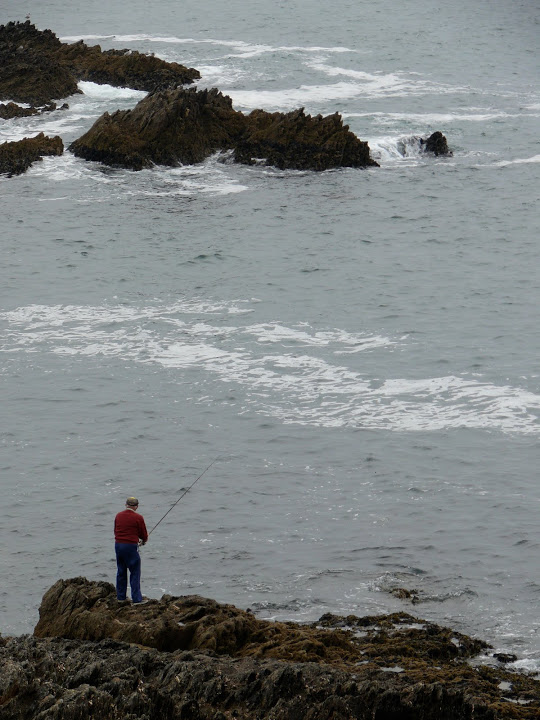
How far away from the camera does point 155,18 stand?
2717 inches

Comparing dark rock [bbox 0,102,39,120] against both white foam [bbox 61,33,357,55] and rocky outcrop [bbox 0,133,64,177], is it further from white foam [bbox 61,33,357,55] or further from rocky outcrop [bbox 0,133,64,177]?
white foam [bbox 61,33,357,55]

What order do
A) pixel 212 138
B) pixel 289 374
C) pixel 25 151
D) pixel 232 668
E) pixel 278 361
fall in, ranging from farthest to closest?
1. pixel 212 138
2. pixel 25 151
3. pixel 278 361
4. pixel 289 374
5. pixel 232 668

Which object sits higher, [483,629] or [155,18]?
[155,18]

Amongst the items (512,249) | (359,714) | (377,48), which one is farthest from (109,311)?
(377,48)

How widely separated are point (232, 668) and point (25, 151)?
3097 centimetres

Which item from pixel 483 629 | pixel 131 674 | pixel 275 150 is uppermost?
pixel 275 150

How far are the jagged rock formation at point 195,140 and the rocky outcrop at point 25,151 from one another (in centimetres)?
82

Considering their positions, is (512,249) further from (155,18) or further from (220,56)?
(155,18)

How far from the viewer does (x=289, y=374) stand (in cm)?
Answer: 2336

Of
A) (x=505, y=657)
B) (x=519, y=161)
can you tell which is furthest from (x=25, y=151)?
(x=505, y=657)

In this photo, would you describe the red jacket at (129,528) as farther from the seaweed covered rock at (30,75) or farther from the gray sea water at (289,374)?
the seaweed covered rock at (30,75)

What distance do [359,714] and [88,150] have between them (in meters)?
32.2

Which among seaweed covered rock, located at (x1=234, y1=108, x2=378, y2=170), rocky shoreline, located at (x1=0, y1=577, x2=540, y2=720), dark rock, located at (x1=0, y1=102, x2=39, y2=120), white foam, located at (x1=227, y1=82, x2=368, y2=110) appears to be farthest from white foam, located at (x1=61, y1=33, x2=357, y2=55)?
rocky shoreline, located at (x1=0, y1=577, x2=540, y2=720)

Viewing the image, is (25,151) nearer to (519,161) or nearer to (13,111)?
(13,111)
